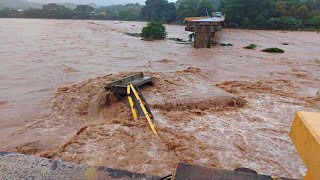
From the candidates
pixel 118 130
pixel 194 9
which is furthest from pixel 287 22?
pixel 118 130

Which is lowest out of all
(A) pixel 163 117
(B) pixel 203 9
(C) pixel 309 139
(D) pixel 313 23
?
(A) pixel 163 117

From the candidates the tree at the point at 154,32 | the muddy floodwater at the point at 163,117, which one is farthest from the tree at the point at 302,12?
the muddy floodwater at the point at 163,117

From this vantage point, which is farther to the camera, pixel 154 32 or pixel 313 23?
pixel 313 23

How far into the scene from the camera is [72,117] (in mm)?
5617

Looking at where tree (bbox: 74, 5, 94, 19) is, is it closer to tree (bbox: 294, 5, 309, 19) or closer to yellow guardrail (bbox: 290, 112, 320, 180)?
tree (bbox: 294, 5, 309, 19)

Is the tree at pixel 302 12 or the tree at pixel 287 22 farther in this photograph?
the tree at pixel 302 12

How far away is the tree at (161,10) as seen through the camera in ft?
165

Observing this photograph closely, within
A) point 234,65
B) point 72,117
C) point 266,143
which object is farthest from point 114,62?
point 266,143

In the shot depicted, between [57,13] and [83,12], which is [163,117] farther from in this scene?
[83,12]

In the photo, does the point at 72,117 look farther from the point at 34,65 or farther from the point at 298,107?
the point at 34,65

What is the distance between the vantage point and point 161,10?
5241 cm

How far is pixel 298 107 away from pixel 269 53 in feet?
33.5

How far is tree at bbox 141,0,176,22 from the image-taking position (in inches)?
1984

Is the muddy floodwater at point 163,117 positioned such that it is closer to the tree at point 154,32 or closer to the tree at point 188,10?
the tree at point 154,32
